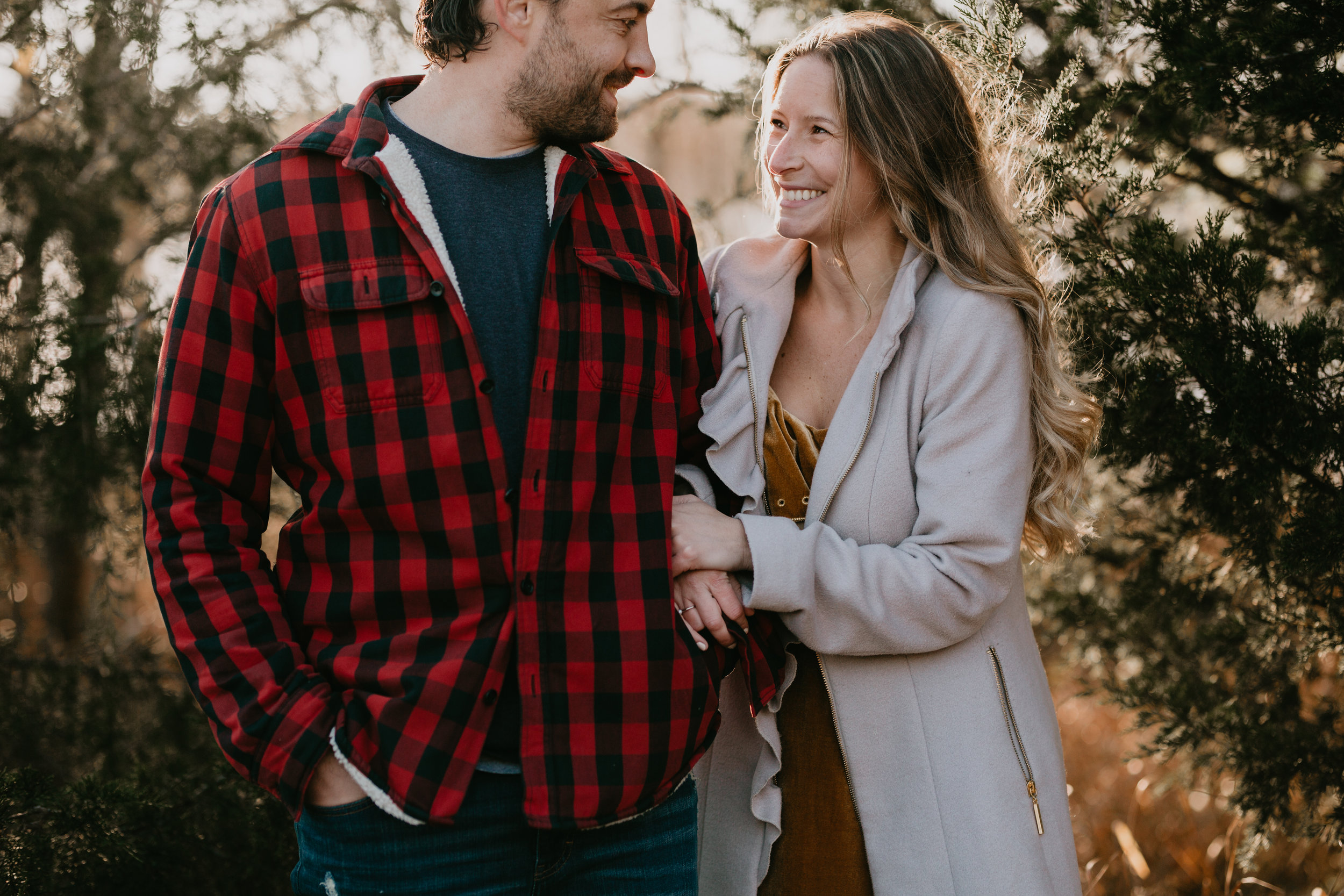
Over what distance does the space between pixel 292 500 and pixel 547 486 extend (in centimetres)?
187

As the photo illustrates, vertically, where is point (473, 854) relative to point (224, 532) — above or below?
below

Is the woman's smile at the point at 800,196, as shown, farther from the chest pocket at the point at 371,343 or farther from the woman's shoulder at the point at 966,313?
the chest pocket at the point at 371,343

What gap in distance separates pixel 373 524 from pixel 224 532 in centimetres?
22

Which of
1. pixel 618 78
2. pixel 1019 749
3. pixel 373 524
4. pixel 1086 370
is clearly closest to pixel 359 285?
pixel 373 524

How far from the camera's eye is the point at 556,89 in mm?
1725

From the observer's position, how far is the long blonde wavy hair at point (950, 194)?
1.95m

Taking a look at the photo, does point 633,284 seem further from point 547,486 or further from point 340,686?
point 340,686

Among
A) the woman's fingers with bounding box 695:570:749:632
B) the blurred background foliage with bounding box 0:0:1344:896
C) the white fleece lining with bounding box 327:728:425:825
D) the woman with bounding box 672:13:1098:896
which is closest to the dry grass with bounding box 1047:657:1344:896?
the blurred background foliage with bounding box 0:0:1344:896

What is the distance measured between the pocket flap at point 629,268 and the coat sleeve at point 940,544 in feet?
1.49

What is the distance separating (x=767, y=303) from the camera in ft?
6.95

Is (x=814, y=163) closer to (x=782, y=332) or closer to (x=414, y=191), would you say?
(x=782, y=332)

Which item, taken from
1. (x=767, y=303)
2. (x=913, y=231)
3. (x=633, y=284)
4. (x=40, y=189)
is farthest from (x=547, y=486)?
(x=40, y=189)

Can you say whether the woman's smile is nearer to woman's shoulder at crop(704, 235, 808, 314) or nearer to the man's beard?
woman's shoulder at crop(704, 235, 808, 314)

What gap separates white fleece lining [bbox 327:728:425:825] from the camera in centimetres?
148
